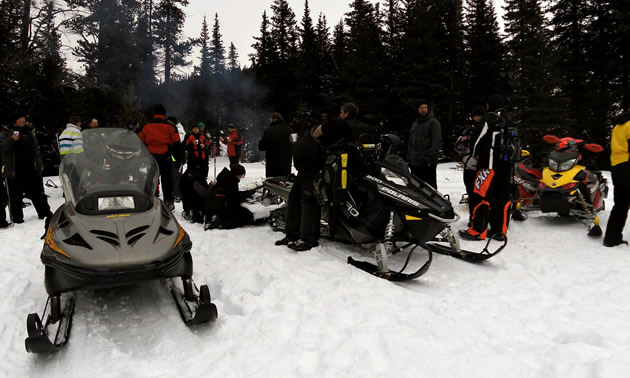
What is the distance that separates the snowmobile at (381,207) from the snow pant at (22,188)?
16.0 feet

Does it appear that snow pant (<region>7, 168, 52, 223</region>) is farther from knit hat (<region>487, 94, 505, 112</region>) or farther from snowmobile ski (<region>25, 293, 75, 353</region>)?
knit hat (<region>487, 94, 505, 112</region>)

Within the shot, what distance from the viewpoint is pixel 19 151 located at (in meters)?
6.27

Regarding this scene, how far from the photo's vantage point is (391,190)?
13.2ft

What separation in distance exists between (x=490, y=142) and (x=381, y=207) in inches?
81.1

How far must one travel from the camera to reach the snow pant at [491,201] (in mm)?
5156

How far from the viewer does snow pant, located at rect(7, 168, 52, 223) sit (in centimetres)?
629

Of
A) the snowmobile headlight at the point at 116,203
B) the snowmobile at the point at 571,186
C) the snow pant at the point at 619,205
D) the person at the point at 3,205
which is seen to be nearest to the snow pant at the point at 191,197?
the person at the point at 3,205

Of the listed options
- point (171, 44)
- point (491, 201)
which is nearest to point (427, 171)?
point (491, 201)

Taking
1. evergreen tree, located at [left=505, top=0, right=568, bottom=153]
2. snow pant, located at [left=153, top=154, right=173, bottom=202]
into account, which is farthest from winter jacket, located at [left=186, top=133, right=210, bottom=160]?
evergreen tree, located at [left=505, top=0, right=568, bottom=153]

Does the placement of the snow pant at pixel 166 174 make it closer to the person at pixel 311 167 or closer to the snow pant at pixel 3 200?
the snow pant at pixel 3 200

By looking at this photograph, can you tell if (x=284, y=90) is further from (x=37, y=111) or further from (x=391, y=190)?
(x=391, y=190)

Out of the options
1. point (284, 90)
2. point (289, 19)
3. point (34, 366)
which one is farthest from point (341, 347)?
point (289, 19)

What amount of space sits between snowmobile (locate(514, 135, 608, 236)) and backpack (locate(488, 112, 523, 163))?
1035mm

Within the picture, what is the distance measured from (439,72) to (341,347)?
74.8 ft
